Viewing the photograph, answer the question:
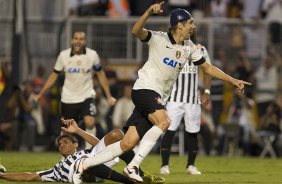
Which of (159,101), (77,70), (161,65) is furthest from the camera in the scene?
(77,70)

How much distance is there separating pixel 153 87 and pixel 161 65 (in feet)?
1.06

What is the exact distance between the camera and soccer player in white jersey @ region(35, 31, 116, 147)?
19.2 meters

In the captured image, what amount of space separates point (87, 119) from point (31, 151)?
7117 millimetres

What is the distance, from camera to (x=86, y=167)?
13.3m

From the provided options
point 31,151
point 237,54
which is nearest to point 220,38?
point 237,54

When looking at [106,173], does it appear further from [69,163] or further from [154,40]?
[154,40]

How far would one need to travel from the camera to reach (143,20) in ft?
43.0

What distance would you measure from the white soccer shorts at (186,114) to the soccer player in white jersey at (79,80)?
1.45 m

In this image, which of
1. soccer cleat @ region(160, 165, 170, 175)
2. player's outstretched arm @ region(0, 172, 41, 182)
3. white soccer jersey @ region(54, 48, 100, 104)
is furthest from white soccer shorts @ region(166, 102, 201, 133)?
player's outstretched arm @ region(0, 172, 41, 182)

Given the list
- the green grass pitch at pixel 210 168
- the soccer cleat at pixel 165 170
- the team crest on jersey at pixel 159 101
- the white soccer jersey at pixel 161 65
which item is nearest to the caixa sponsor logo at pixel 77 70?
the green grass pitch at pixel 210 168

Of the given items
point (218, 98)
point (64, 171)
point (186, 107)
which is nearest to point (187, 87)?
point (186, 107)

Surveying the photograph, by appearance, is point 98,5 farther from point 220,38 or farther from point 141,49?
point 220,38

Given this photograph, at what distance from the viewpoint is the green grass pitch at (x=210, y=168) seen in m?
16.0

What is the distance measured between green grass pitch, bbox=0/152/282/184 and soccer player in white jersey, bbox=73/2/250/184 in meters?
1.75
